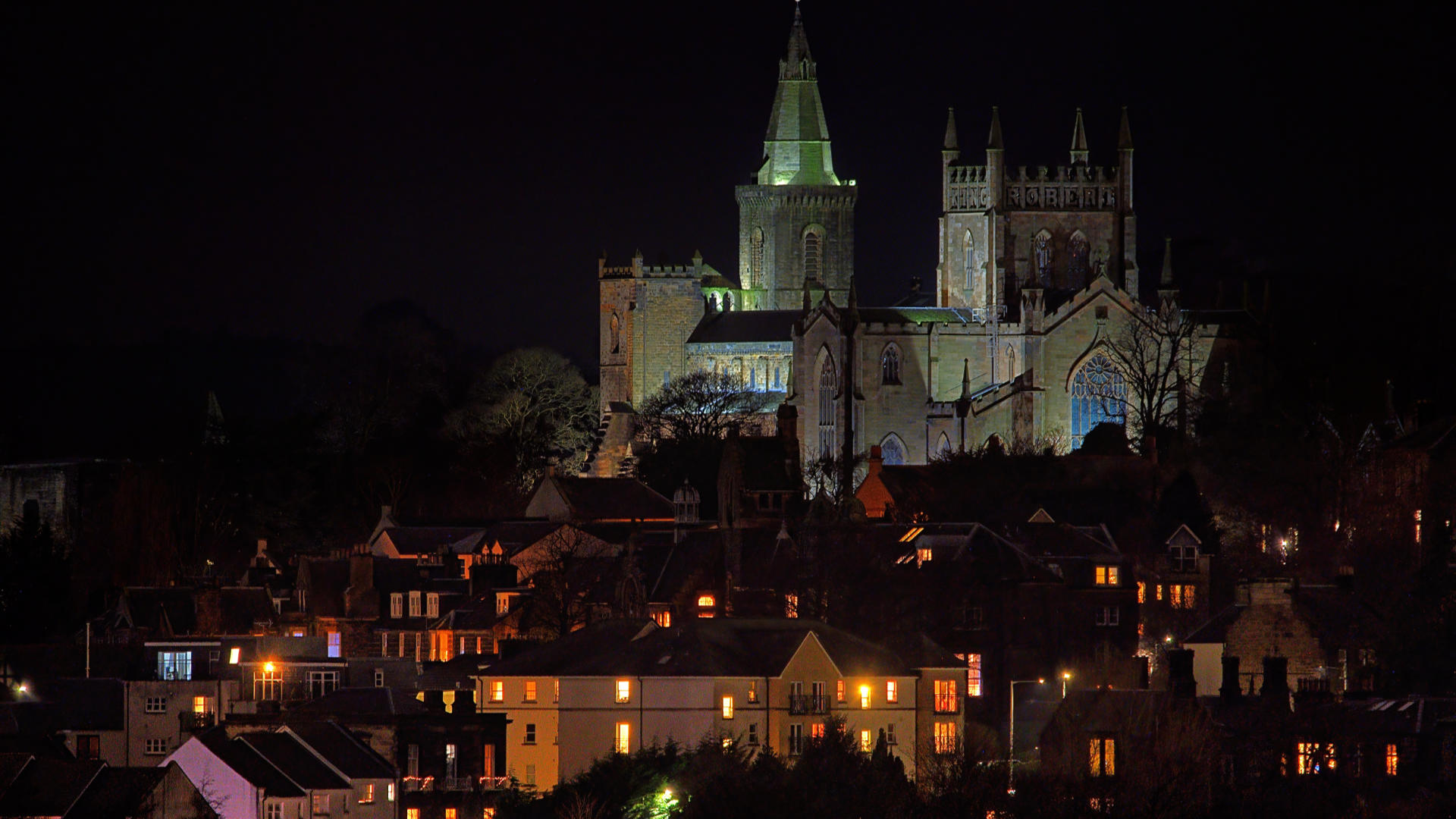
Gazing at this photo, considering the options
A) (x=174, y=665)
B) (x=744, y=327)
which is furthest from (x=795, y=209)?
(x=174, y=665)

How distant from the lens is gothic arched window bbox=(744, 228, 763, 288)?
15638 centimetres

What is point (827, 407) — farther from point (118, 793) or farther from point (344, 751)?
point (118, 793)

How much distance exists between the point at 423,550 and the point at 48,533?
1353 centimetres

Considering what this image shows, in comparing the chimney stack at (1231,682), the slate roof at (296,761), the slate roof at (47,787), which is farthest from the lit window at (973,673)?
the slate roof at (47,787)

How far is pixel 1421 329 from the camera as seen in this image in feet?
408

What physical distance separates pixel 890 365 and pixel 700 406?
39.7 feet

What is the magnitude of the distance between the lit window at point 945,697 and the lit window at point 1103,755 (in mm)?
7153

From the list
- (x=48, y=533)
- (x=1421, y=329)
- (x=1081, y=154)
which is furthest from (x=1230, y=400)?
(x=48, y=533)

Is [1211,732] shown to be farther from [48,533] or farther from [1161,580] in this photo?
[48,533]

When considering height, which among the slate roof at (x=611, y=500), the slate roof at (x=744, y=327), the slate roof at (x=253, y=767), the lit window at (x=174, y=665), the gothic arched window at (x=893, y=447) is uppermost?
the slate roof at (x=744, y=327)

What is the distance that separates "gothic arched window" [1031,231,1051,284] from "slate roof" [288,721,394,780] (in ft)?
210

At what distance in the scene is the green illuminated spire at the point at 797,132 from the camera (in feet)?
518

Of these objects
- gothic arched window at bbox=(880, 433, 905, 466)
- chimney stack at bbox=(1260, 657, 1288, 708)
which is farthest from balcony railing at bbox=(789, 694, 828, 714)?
gothic arched window at bbox=(880, 433, 905, 466)

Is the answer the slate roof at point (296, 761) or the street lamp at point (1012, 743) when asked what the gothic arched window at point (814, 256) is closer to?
the street lamp at point (1012, 743)
